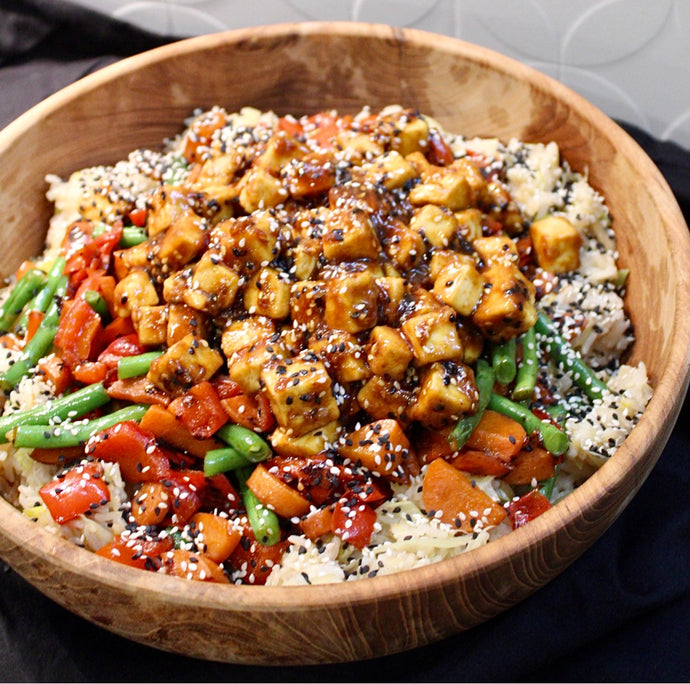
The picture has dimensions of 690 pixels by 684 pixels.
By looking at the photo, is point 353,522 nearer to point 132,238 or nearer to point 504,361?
point 504,361

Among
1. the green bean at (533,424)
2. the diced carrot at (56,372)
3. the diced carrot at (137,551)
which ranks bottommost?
the diced carrot at (137,551)

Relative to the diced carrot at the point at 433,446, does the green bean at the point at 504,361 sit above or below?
above

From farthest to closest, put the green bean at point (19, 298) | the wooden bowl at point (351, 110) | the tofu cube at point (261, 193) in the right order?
the green bean at point (19, 298) → the tofu cube at point (261, 193) → the wooden bowl at point (351, 110)

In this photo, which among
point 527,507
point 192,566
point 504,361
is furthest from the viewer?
point 504,361

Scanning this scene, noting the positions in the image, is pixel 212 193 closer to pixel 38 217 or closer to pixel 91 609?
pixel 38 217

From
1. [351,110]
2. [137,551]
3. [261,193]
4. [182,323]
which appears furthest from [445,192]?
[137,551]

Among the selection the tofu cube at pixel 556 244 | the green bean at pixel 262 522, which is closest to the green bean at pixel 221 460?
the green bean at pixel 262 522

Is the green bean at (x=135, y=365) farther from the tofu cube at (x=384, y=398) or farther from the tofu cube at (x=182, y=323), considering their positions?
the tofu cube at (x=384, y=398)

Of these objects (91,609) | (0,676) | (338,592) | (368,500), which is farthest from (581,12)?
(0,676)
